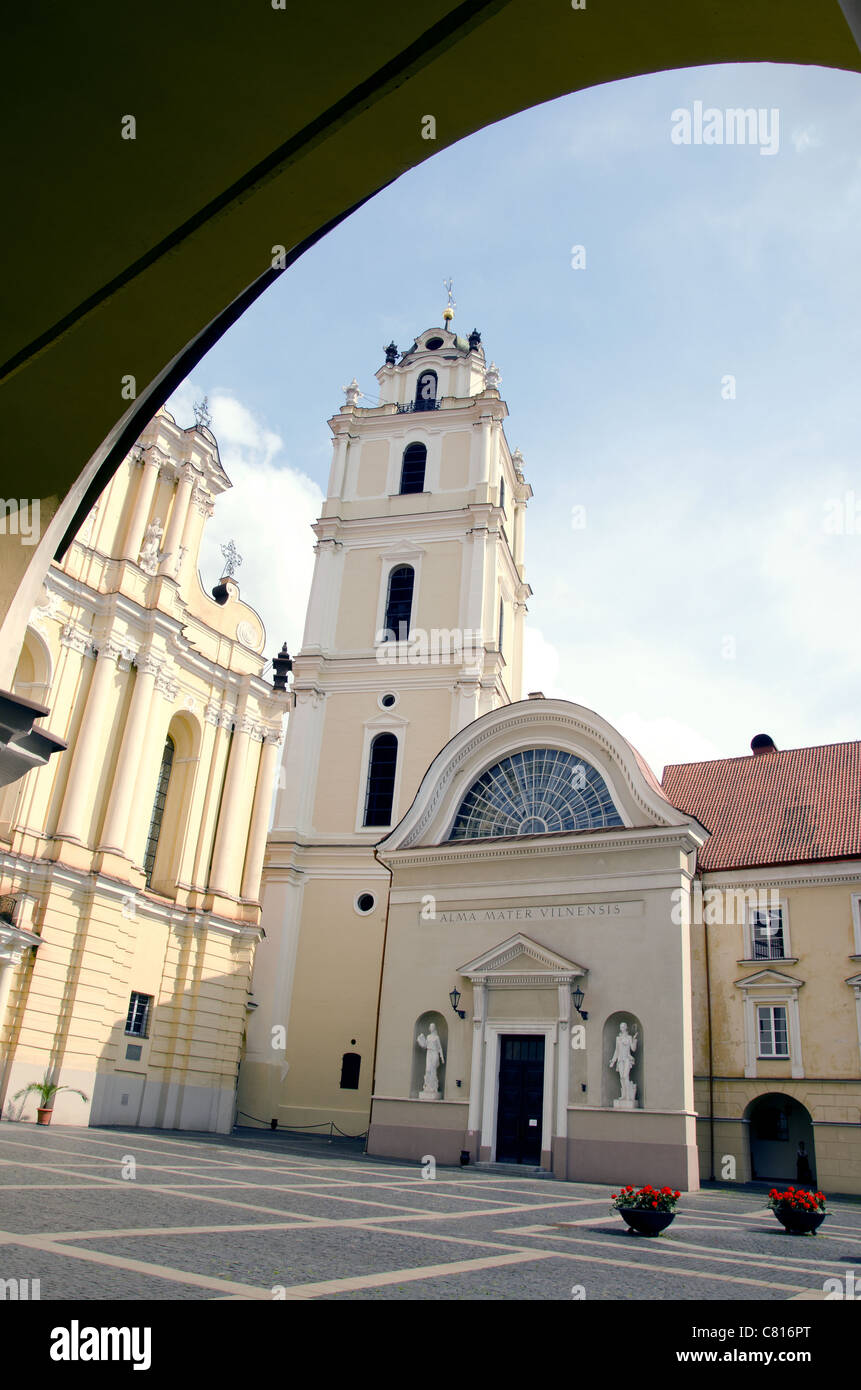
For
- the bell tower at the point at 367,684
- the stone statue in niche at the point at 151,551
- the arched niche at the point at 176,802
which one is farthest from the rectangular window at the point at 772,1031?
the stone statue in niche at the point at 151,551

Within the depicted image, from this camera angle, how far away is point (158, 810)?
3128 cm

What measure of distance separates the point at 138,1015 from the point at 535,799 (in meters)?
12.9

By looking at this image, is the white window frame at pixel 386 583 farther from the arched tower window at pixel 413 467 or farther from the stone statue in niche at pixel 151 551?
the stone statue in niche at pixel 151 551

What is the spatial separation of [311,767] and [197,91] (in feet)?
117

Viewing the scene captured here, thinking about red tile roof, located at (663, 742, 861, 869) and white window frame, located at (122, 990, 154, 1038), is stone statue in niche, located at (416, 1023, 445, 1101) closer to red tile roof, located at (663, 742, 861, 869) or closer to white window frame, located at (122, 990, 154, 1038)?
white window frame, located at (122, 990, 154, 1038)

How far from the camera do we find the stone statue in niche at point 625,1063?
22234mm

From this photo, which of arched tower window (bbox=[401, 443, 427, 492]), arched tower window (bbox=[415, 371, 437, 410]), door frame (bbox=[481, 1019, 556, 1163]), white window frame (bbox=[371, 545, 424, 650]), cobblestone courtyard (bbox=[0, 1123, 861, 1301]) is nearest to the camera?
cobblestone courtyard (bbox=[0, 1123, 861, 1301])

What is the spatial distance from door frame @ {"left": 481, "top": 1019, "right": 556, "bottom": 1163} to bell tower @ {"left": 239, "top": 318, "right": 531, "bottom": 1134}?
10.2m

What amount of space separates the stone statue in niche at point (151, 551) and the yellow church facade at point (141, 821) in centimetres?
5

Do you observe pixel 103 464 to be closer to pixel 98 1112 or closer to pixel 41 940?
pixel 41 940

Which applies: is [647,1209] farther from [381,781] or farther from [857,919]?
[381,781]

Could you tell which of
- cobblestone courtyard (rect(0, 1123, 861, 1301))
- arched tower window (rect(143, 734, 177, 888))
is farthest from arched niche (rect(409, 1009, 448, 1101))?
arched tower window (rect(143, 734, 177, 888))

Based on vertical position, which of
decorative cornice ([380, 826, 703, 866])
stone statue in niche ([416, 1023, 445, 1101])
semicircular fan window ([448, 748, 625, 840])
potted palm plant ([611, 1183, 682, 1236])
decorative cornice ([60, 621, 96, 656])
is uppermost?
decorative cornice ([60, 621, 96, 656])

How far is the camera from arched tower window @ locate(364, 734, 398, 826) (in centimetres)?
3700
